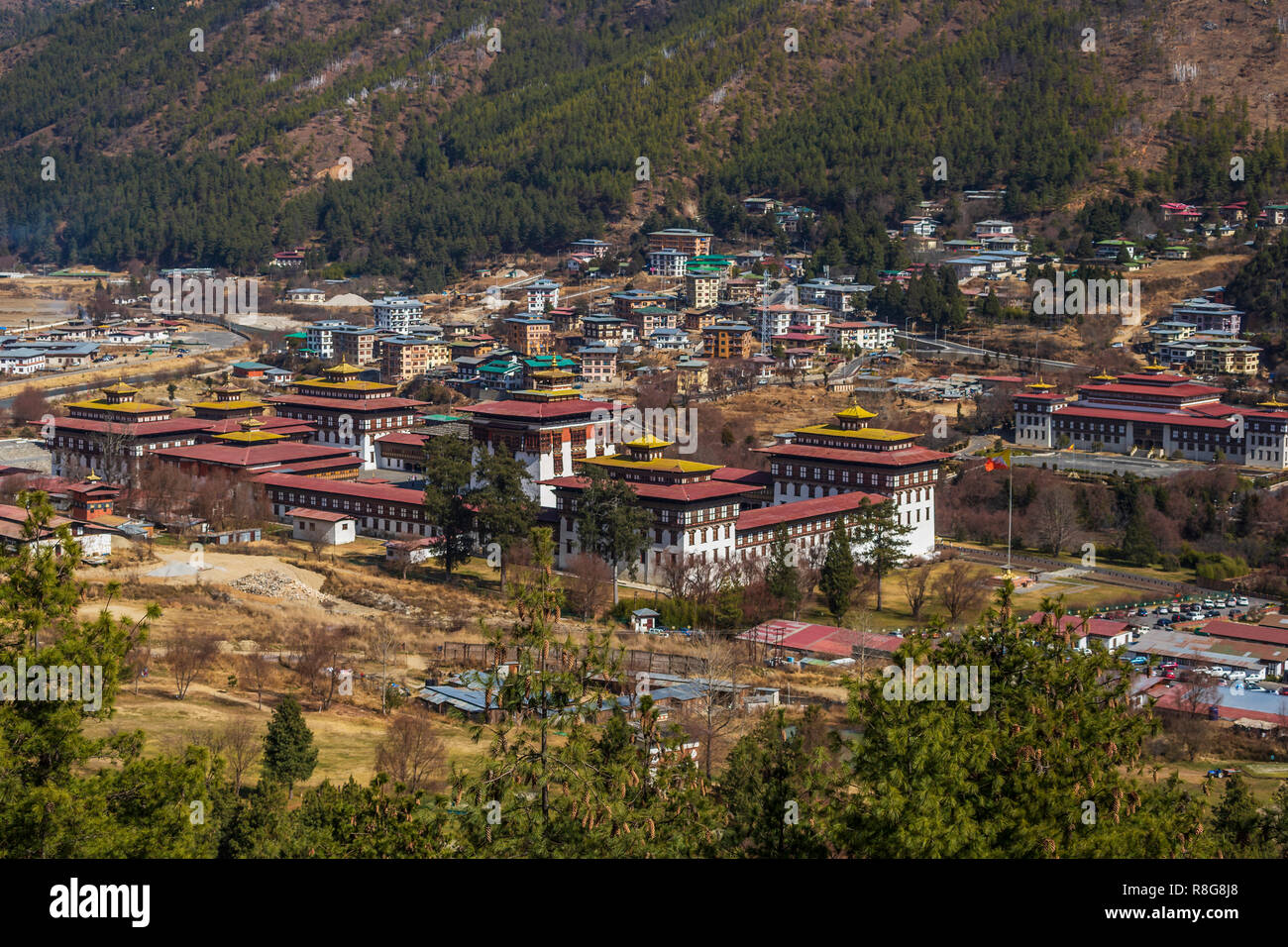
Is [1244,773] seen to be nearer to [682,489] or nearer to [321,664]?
[321,664]

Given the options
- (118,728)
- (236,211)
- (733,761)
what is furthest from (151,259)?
(733,761)

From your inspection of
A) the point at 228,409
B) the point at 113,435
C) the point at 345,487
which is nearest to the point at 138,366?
the point at 228,409

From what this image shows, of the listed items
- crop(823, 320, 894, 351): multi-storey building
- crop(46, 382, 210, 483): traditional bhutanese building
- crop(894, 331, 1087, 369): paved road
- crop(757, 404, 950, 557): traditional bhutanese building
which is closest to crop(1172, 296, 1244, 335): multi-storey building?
crop(894, 331, 1087, 369): paved road

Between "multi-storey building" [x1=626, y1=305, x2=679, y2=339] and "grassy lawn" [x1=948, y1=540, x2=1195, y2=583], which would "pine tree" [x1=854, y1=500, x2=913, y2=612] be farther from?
"multi-storey building" [x1=626, y1=305, x2=679, y2=339]

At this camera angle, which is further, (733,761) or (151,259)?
(151,259)

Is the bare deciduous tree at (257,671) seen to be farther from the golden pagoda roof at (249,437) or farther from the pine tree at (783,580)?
the golden pagoda roof at (249,437)

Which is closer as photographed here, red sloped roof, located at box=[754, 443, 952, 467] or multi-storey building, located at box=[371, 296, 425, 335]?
red sloped roof, located at box=[754, 443, 952, 467]
